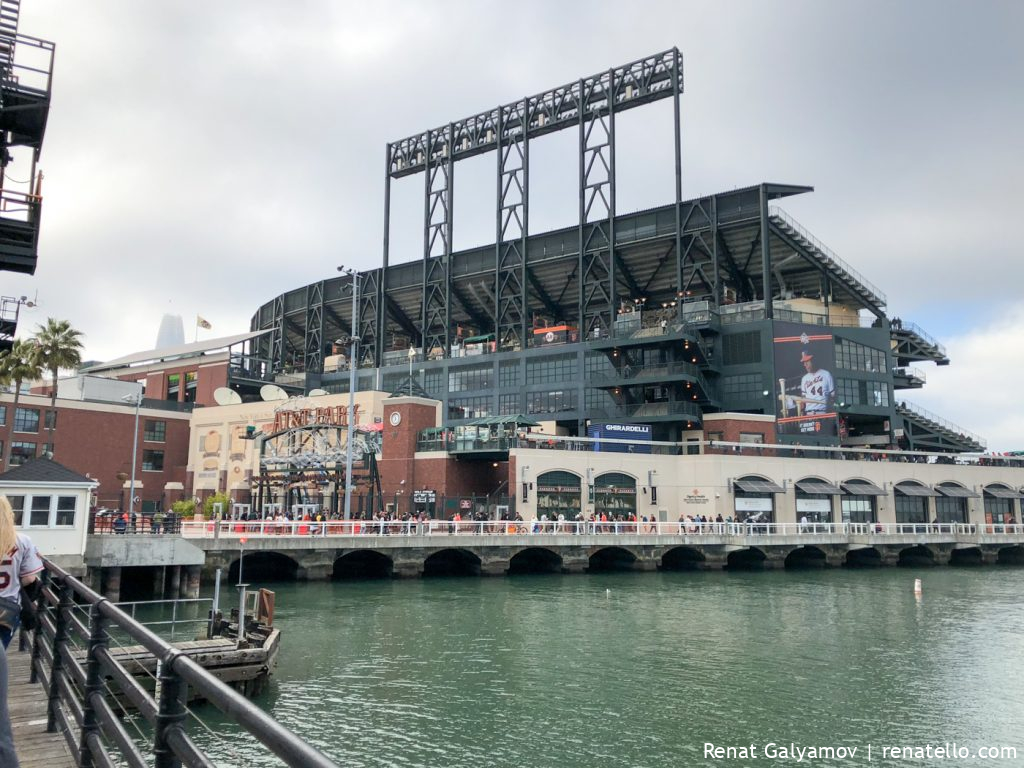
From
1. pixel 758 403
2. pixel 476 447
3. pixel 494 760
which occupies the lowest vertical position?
pixel 494 760

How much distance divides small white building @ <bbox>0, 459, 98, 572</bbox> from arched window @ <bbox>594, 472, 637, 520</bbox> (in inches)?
1493

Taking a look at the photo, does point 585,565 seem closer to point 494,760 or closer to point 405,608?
point 405,608

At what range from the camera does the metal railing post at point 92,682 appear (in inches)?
221

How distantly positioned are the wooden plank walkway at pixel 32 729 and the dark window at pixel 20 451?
7226 cm

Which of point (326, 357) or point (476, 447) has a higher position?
point (326, 357)

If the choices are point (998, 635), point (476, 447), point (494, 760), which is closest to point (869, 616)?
point (998, 635)

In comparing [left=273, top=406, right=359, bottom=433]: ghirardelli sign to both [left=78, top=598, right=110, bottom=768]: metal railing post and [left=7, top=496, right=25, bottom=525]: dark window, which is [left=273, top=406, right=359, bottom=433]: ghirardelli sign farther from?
[left=78, top=598, right=110, bottom=768]: metal railing post

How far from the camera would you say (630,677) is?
76.1 feet

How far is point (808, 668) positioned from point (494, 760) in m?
12.2

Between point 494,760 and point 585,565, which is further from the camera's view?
point 585,565

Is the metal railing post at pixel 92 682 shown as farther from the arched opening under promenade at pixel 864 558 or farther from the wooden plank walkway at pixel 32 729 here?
the arched opening under promenade at pixel 864 558

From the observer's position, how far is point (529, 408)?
8275 cm

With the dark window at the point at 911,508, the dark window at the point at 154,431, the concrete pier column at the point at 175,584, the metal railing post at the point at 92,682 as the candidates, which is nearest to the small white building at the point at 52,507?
the concrete pier column at the point at 175,584

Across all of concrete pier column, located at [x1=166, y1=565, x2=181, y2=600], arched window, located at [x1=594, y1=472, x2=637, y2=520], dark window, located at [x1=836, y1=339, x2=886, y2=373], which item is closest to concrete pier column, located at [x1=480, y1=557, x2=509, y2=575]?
arched window, located at [x1=594, y1=472, x2=637, y2=520]
